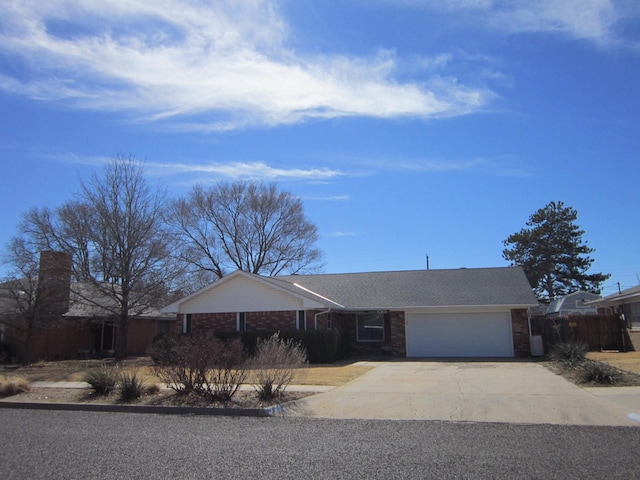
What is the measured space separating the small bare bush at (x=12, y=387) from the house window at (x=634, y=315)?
24.9 meters

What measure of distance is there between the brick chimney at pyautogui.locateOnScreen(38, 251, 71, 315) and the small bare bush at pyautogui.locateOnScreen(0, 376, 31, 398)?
10.5 metres

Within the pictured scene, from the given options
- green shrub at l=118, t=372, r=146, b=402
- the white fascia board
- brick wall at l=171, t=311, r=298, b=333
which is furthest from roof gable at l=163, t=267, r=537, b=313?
green shrub at l=118, t=372, r=146, b=402

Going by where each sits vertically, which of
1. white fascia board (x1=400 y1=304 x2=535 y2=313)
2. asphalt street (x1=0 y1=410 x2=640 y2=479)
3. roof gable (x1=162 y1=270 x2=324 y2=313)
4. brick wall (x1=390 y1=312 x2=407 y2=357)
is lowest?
asphalt street (x1=0 y1=410 x2=640 y2=479)

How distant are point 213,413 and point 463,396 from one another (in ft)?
18.1

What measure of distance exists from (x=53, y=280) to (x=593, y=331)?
82.7 ft

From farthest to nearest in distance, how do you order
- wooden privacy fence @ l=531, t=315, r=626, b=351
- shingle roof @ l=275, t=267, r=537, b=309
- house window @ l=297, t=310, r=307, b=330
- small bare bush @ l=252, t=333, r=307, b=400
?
wooden privacy fence @ l=531, t=315, r=626, b=351 → shingle roof @ l=275, t=267, r=537, b=309 → house window @ l=297, t=310, r=307, b=330 → small bare bush @ l=252, t=333, r=307, b=400

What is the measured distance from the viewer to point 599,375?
45.5 feet

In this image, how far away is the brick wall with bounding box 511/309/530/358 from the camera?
82.4 ft

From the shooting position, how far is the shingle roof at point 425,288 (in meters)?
26.0

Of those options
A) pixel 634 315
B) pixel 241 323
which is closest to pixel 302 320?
pixel 241 323

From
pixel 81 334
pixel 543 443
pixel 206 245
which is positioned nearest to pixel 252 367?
pixel 543 443

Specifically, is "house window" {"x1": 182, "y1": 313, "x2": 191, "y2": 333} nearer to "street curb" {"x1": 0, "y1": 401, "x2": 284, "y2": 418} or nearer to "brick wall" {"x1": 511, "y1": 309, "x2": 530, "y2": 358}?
"street curb" {"x1": 0, "y1": 401, "x2": 284, "y2": 418}

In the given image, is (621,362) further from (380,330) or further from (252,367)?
(252,367)

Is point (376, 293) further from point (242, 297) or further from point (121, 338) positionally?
point (121, 338)
